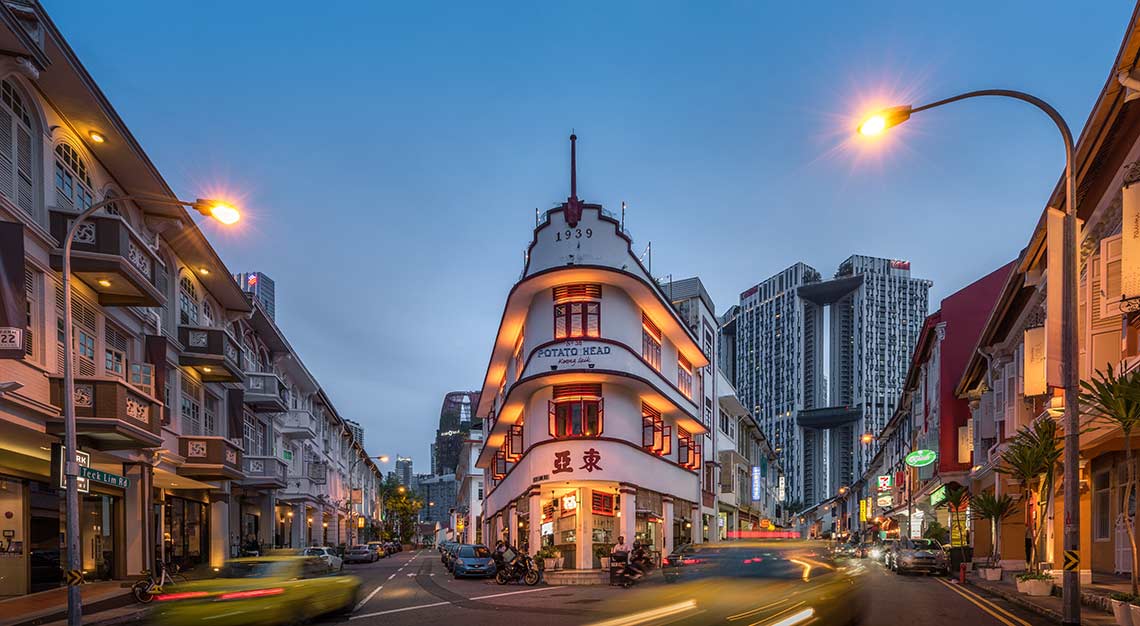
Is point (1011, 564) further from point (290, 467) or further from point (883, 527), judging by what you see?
point (883, 527)

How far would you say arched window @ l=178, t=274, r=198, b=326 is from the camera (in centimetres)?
3095

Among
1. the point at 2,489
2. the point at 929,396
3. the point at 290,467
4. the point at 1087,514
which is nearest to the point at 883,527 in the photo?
the point at 929,396

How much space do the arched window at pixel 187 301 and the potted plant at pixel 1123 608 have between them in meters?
28.5

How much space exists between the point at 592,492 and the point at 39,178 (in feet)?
74.3

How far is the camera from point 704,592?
11.5 m

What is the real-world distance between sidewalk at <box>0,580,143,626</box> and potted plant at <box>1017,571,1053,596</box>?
21.0 meters

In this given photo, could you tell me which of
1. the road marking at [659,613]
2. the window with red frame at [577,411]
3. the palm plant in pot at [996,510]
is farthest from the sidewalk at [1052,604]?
the window with red frame at [577,411]

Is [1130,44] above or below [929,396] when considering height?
above

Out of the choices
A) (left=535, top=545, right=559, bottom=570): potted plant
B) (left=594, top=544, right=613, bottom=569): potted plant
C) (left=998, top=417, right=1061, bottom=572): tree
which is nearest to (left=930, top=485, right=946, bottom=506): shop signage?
(left=998, top=417, right=1061, bottom=572): tree

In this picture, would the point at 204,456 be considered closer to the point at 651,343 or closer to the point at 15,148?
the point at 15,148

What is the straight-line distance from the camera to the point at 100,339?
23.3 meters

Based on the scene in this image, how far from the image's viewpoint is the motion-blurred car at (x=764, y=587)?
11.0 m

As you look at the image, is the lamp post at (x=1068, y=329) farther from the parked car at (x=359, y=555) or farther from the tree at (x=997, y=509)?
the parked car at (x=359, y=555)

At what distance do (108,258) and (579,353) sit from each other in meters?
18.6
